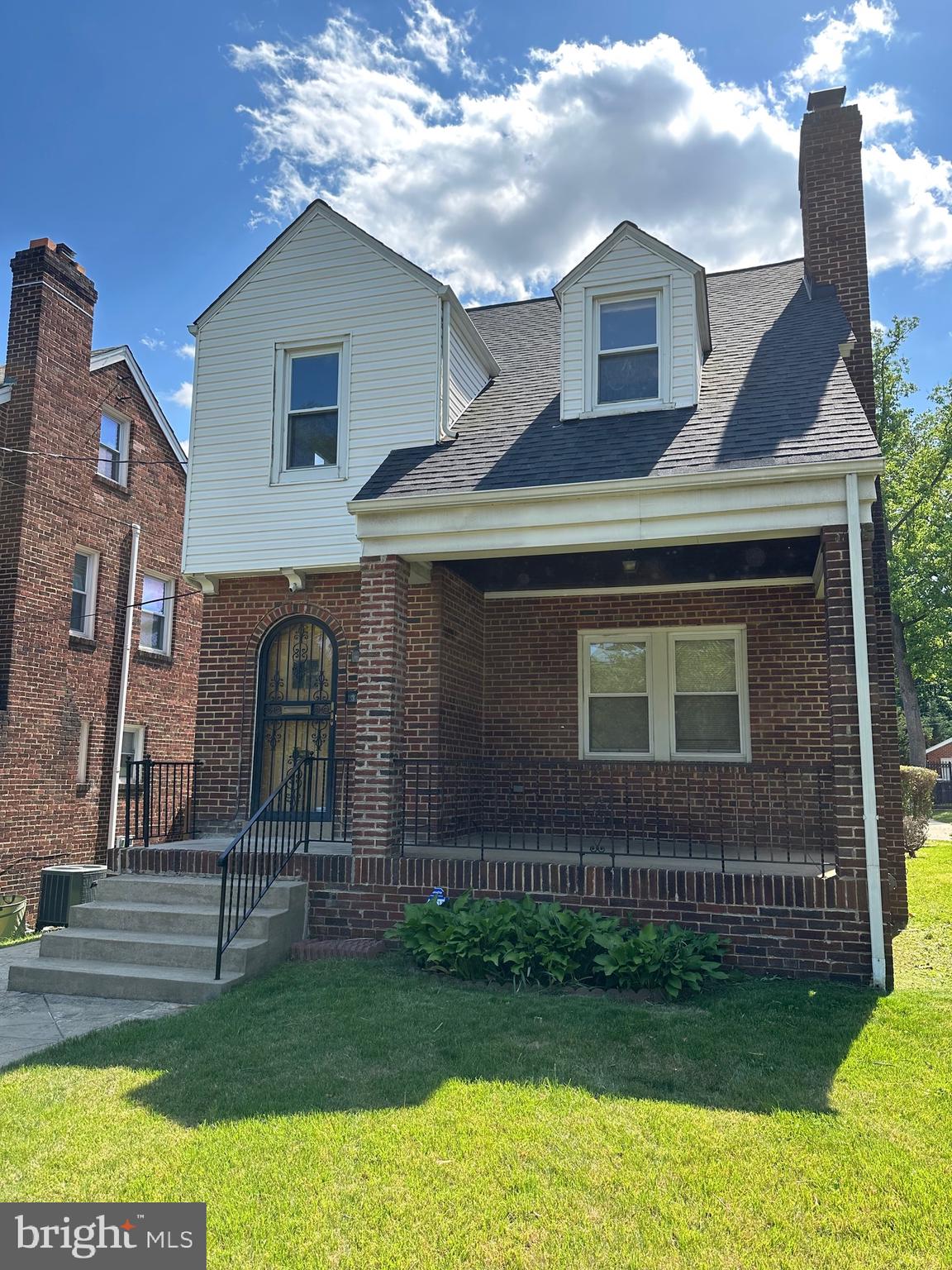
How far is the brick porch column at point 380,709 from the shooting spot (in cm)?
771

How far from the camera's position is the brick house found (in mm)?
7719

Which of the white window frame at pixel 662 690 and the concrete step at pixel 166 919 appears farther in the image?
the white window frame at pixel 662 690

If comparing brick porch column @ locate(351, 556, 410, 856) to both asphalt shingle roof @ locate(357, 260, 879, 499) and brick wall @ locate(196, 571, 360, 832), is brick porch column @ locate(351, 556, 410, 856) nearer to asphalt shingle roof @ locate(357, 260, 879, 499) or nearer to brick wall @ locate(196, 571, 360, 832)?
asphalt shingle roof @ locate(357, 260, 879, 499)

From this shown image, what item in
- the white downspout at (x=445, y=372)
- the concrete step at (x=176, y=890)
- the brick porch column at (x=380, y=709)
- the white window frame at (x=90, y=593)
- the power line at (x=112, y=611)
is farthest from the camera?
the white window frame at (x=90, y=593)

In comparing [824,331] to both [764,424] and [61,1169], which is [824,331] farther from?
[61,1169]

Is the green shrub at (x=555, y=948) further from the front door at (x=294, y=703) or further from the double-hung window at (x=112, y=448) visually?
the double-hung window at (x=112, y=448)

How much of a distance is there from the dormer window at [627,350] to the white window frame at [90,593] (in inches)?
413

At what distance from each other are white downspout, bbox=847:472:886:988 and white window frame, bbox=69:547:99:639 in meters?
13.1

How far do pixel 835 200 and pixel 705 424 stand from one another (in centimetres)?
498

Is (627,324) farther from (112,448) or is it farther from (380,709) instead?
(112,448)

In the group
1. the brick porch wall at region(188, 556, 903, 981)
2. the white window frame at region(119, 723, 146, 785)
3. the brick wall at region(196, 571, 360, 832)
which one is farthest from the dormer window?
the white window frame at region(119, 723, 146, 785)

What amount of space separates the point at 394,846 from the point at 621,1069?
3.42 m

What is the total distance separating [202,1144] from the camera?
12.9 feet

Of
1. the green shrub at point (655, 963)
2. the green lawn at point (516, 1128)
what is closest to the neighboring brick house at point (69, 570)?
the green lawn at point (516, 1128)
